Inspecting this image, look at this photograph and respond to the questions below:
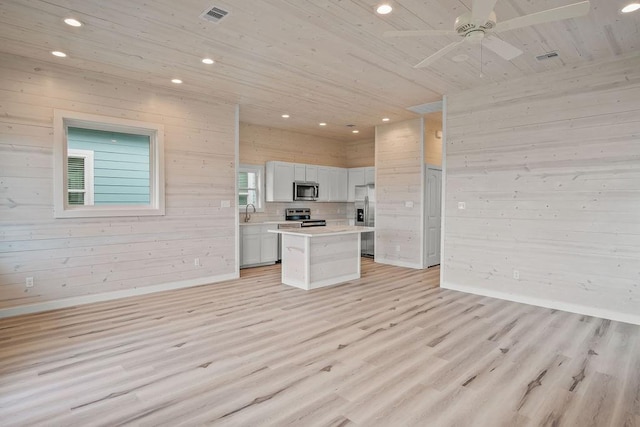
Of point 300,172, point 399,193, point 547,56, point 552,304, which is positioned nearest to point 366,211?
point 399,193

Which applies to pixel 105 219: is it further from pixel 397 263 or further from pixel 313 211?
pixel 397 263

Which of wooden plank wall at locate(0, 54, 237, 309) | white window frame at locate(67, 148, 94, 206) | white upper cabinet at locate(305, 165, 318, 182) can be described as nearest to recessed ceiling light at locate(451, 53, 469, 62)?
wooden plank wall at locate(0, 54, 237, 309)

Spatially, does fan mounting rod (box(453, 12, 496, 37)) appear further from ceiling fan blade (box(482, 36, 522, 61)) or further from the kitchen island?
the kitchen island

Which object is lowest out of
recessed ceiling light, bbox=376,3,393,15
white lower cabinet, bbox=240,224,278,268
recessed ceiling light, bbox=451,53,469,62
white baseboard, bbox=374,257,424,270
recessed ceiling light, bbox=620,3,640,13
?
white baseboard, bbox=374,257,424,270

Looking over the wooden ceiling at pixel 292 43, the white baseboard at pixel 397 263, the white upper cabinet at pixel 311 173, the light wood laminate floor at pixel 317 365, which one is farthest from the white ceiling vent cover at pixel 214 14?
the white baseboard at pixel 397 263

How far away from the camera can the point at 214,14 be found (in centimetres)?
312

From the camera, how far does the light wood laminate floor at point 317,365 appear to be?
2.21 meters

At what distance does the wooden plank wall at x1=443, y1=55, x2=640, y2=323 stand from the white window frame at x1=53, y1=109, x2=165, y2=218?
14.1 feet

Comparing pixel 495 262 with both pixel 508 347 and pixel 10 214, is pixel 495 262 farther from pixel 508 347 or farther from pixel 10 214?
pixel 10 214

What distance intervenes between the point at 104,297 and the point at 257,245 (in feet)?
9.73

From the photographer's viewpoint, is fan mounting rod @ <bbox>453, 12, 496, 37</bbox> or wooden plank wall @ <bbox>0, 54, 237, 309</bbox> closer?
fan mounting rod @ <bbox>453, 12, 496, 37</bbox>

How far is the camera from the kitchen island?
521 centimetres

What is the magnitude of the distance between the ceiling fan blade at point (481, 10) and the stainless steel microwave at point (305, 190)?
5.65 metres

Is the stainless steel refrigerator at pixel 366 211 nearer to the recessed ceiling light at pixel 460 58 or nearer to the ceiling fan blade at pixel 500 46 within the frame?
the recessed ceiling light at pixel 460 58
